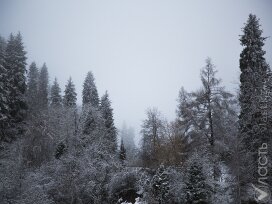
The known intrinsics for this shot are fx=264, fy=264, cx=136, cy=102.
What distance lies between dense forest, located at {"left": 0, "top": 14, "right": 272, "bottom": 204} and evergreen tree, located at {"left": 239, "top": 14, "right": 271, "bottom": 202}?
7 cm

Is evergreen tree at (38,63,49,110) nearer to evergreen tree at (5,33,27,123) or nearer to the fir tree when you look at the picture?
evergreen tree at (5,33,27,123)

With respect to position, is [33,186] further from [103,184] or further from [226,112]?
[226,112]

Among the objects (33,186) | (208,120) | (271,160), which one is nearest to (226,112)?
(208,120)

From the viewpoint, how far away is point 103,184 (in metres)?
29.0

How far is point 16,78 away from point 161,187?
27.4 meters

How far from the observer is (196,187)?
72.8 ft

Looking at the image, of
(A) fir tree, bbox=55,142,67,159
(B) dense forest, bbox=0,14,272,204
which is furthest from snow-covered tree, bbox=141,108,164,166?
(A) fir tree, bbox=55,142,67,159

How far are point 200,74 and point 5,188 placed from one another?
20.8 metres

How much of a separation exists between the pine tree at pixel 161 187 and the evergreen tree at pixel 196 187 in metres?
2.24

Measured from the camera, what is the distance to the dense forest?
18328 millimetres

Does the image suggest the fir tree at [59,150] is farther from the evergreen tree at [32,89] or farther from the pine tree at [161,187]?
the pine tree at [161,187]

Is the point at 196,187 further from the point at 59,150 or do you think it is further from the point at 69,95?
the point at 69,95

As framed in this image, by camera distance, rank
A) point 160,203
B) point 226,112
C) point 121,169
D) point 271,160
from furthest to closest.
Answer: point 121,169
point 226,112
point 160,203
point 271,160

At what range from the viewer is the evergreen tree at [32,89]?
4308 cm
